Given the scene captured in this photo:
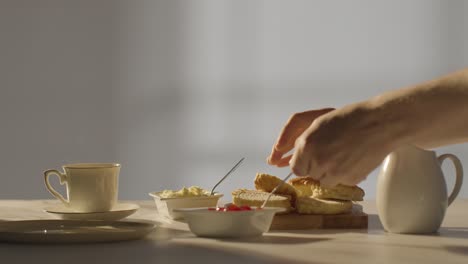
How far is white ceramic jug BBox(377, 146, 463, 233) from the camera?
129 centimetres

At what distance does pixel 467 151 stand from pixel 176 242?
3.45 metres

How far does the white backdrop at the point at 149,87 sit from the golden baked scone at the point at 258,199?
3107mm

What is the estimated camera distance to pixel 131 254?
1.06m

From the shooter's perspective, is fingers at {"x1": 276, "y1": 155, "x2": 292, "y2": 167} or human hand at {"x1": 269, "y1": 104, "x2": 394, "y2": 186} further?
fingers at {"x1": 276, "y1": 155, "x2": 292, "y2": 167}

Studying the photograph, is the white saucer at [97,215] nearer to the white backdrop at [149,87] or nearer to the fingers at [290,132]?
the fingers at [290,132]

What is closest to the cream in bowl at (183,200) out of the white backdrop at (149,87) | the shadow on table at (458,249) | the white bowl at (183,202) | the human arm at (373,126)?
the white bowl at (183,202)

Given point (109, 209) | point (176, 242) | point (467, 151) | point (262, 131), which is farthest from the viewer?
Answer: point (262, 131)

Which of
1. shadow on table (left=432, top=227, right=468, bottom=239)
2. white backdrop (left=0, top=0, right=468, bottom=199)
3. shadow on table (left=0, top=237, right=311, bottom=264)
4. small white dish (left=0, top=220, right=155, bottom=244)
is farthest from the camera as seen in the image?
white backdrop (left=0, top=0, right=468, bottom=199)

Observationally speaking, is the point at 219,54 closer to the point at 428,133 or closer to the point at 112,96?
the point at 112,96

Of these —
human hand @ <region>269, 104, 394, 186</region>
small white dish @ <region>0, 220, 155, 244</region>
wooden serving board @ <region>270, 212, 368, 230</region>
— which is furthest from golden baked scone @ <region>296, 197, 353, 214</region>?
small white dish @ <region>0, 220, 155, 244</region>

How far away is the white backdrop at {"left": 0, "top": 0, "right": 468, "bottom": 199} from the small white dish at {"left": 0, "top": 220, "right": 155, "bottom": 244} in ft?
10.9

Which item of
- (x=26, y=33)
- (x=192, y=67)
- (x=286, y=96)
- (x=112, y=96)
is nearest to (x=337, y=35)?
(x=286, y=96)

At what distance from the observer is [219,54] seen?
4.78 metres

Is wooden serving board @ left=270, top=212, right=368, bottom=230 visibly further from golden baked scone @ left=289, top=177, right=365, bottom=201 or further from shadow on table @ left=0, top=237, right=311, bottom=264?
shadow on table @ left=0, top=237, right=311, bottom=264
